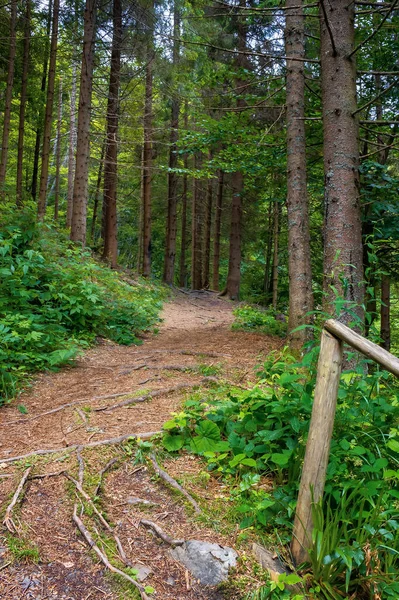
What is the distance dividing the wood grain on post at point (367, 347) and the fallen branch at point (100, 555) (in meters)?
1.50

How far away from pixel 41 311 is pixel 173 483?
12.9 ft

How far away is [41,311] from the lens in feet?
18.4

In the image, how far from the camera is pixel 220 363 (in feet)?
16.8

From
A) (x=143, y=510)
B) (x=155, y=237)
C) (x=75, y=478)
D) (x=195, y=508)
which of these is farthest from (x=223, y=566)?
(x=155, y=237)

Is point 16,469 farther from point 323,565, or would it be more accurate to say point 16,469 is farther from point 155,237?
point 155,237

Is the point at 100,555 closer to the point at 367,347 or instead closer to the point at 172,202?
the point at 367,347

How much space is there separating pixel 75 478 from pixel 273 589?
51.1 inches

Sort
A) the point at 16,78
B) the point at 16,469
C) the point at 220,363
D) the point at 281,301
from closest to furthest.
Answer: the point at 16,469, the point at 220,363, the point at 16,78, the point at 281,301

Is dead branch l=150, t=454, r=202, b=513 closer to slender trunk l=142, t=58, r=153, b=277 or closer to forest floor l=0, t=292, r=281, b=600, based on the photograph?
forest floor l=0, t=292, r=281, b=600

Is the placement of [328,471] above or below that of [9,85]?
below

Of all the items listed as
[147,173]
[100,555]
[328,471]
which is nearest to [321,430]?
[328,471]

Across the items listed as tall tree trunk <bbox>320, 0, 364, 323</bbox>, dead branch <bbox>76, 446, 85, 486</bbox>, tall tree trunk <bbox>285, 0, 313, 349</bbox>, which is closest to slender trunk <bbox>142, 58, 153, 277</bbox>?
tall tree trunk <bbox>285, 0, 313, 349</bbox>

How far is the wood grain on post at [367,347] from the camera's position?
1656 mm

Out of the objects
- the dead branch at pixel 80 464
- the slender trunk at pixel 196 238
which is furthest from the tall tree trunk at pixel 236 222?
the dead branch at pixel 80 464
